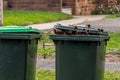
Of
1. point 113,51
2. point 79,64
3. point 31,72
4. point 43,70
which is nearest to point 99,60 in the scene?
point 79,64

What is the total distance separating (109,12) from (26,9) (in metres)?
5.33

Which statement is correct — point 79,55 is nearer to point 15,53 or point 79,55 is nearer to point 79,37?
point 79,37

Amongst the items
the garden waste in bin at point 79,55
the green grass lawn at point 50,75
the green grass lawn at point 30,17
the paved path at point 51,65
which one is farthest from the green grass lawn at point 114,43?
the garden waste in bin at point 79,55

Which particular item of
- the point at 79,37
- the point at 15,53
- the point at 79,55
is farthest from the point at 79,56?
the point at 15,53

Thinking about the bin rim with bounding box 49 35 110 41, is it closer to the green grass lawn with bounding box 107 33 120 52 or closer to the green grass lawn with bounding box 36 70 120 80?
the green grass lawn with bounding box 36 70 120 80

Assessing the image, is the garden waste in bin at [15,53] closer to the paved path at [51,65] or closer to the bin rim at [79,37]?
the bin rim at [79,37]

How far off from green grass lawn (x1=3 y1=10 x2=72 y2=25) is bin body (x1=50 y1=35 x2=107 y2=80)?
40.4ft

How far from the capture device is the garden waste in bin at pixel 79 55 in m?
6.91

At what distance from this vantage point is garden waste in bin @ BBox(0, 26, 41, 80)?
7.07m

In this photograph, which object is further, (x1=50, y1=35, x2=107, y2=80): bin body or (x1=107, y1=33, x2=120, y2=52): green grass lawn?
(x1=107, y1=33, x2=120, y2=52): green grass lawn

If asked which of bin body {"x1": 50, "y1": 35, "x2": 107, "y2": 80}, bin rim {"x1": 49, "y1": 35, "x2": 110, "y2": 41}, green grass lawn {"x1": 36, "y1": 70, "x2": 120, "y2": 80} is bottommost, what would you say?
green grass lawn {"x1": 36, "y1": 70, "x2": 120, "y2": 80}

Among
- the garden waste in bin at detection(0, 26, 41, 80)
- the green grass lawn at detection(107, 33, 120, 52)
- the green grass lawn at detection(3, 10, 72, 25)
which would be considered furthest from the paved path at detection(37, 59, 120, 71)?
the green grass lawn at detection(3, 10, 72, 25)

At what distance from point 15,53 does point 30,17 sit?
48.6 feet

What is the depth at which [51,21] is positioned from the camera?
22031 millimetres
